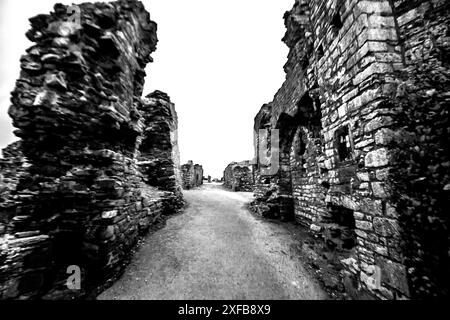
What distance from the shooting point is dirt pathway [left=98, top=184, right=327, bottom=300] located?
296 cm

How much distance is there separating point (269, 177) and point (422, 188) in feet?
19.3

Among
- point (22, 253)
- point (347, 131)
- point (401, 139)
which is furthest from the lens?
point (347, 131)

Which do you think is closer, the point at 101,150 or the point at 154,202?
the point at 101,150

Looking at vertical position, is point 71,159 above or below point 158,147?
below

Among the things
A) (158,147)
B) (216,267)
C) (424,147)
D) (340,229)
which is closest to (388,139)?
(424,147)

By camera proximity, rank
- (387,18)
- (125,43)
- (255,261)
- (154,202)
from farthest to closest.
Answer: (154,202)
(125,43)
(255,261)
(387,18)

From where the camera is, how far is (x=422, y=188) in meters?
1.94

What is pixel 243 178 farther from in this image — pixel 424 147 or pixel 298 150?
pixel 424 147

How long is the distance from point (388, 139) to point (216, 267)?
4.00m

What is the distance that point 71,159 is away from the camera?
128 inches

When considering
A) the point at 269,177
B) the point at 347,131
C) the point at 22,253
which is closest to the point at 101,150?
the point at 22,253

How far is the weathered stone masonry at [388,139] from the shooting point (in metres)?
1.90

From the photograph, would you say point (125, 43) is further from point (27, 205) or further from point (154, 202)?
point (154, 202)

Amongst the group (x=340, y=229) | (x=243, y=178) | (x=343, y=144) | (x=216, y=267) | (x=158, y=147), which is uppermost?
(x=158, y=147)
